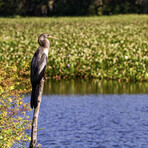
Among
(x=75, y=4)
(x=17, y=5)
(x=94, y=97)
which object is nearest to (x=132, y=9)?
(x=75, y=4)

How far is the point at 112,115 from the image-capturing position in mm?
12570

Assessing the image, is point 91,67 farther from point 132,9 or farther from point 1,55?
point 132,9

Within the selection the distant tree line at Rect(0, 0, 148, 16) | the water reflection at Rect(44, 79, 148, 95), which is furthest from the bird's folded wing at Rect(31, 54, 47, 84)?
the distant tree line at Rect(0, 0, 148, 16)

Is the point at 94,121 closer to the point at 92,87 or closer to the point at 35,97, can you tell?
the point at 35,97

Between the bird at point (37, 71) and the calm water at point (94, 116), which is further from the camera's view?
the calm water at point (94, 116)

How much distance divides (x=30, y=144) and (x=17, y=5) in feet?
214

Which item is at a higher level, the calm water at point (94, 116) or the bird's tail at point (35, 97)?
the bird's tail at point (35, 97)

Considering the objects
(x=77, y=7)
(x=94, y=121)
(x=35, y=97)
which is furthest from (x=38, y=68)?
(x=77, y=7)

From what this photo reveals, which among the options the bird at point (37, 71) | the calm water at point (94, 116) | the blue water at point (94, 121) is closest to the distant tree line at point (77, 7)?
the calm water at point (94, 116)

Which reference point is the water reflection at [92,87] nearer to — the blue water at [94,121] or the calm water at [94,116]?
the calm water at [94,116]

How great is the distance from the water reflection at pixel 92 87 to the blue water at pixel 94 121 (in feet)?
2.77

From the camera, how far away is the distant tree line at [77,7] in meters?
70.7

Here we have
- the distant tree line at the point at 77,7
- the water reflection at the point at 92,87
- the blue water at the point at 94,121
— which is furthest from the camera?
the distant tree line at the point at 77,7

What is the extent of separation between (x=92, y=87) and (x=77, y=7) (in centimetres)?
A: 5368
